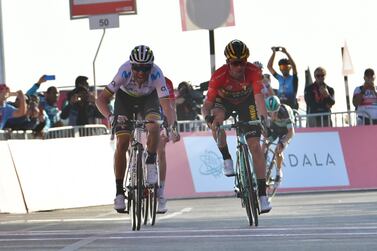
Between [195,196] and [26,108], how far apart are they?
385cm

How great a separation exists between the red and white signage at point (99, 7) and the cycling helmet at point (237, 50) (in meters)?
10.5

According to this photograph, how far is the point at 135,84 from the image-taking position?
13.4 metres

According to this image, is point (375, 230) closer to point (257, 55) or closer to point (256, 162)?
point (256, 162)

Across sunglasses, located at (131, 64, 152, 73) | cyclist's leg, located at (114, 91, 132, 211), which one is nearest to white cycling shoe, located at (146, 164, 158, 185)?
cyclist's leg, located at (114, 91, 132, 211)

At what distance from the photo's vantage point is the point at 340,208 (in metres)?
16.1

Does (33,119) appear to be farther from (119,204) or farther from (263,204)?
(263,204)

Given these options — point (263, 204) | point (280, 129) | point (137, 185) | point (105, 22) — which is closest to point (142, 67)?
point (137, 185)

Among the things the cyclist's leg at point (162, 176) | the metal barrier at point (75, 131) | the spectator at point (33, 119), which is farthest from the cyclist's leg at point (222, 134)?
the metal barrier at point (75, 131)

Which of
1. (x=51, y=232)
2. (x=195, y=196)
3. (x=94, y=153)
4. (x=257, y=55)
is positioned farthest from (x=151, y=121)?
(x=257, y=55)

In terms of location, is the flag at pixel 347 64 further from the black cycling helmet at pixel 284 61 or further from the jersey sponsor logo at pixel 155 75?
the jersey sponsor logo at pixel 155 75

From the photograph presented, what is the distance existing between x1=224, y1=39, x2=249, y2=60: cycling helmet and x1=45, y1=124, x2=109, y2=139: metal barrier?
24.6 feet

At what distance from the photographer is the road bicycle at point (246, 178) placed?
13047mm

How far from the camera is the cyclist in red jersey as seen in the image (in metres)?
13.2

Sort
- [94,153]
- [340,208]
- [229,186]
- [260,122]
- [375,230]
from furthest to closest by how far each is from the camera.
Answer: [229,186], [94,153], [340,208], [260,122], [375,230]
